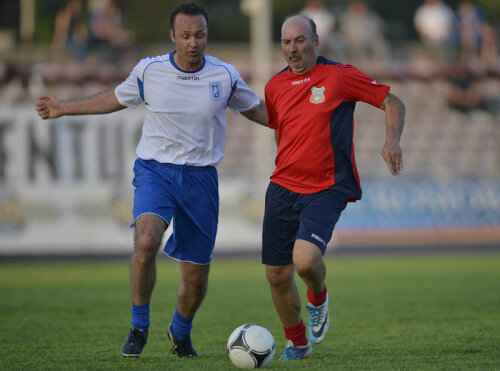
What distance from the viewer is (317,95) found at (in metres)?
6.43

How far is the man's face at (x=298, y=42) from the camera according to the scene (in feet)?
20.8

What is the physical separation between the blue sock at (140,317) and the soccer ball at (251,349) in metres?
0.73

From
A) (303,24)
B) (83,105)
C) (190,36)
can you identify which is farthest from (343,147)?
(83,105)

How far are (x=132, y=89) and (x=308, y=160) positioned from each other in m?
1.53

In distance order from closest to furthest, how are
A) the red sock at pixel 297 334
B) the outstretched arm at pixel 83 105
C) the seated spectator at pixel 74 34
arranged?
the red sock at pixel 297 334 → the outstretched arm at pixel 83 105 → the seated spectator at pixel 74 34

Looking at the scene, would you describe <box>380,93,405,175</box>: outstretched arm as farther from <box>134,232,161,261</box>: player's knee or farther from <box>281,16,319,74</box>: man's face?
<box>134,232,161,261</box>: player's knee

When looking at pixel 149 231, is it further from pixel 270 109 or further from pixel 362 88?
pixel 362 88

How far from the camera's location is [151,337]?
7797 millimetres

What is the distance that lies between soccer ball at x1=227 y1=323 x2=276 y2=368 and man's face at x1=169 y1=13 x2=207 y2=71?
2.12 m

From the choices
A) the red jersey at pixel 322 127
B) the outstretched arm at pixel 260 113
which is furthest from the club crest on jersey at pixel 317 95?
the outstretched arm at pixel 260 113

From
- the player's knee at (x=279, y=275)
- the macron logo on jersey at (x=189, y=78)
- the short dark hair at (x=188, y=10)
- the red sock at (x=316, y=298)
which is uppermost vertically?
the short dark hair at (x=188, y=10)

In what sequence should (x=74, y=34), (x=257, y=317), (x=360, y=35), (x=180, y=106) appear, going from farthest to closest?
(x=360, y=35)
(x=74, y=34)
(x=257, y=317)
(x=180, y=106)

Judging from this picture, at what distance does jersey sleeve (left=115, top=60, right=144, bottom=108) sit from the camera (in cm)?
679

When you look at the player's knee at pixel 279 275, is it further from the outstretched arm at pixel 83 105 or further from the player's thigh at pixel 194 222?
the outstretched arm at pixel 83 105
